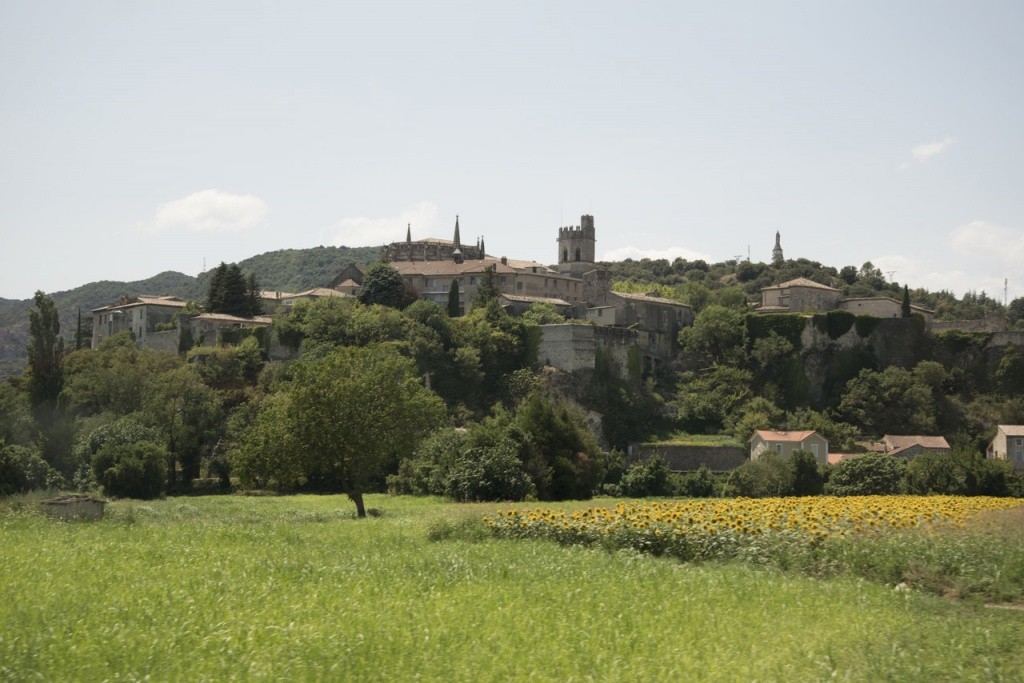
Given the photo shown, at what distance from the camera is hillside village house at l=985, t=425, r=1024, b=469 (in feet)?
231

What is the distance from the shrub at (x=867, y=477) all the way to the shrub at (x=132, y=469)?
33844 mm

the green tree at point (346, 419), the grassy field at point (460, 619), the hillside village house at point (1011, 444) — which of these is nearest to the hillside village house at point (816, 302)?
the hillside village house at point (1011, 444)

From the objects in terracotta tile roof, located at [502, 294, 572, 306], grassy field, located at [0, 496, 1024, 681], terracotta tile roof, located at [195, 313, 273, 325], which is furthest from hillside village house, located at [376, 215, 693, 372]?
grassy field, located at [0, 496, 1024, 681]

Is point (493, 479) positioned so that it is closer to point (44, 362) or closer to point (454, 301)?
point (44, 362)

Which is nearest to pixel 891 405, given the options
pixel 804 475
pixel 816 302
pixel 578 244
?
pixel 816 302

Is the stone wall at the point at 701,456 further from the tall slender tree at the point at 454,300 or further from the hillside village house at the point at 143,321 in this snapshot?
the hillside village house at the point at 143,321

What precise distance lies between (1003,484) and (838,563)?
25196 millimetres

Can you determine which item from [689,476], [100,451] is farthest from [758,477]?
[100,451]

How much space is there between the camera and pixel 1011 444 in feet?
234

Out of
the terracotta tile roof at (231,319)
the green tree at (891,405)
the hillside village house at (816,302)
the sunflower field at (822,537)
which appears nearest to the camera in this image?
the sunflower field at (822,537)

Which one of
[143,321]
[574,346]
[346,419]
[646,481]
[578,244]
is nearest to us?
[346,419]

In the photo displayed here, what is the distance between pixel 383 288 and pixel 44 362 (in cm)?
2619

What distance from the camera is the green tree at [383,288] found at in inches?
3504

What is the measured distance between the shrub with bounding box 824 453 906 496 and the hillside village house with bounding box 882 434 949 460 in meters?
14.4
